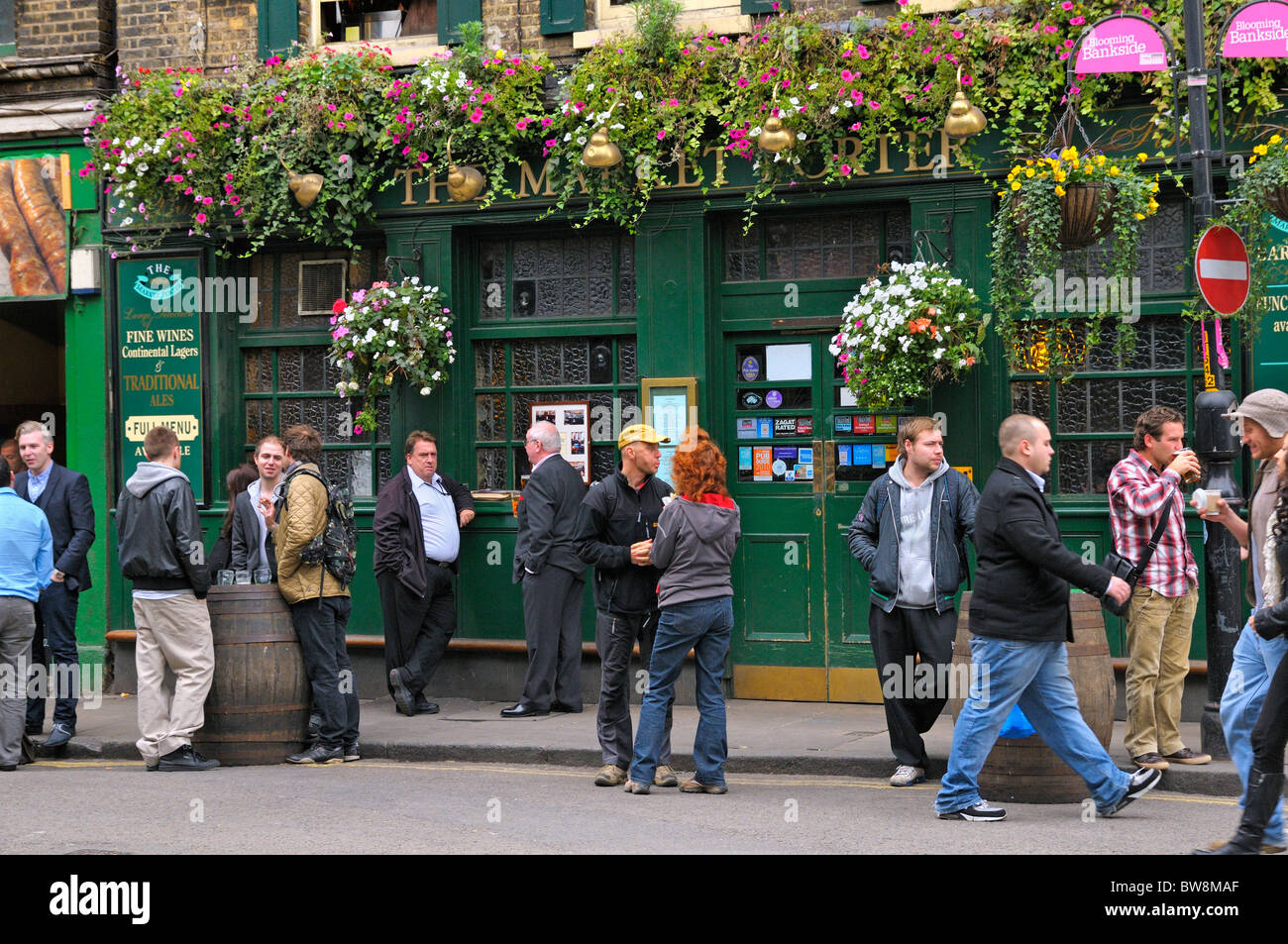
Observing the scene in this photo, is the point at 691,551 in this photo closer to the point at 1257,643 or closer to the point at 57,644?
the point at 1257,643

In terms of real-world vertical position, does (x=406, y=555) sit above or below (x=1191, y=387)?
below

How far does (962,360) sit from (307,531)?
14.4ft

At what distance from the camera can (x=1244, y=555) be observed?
7.31 metres

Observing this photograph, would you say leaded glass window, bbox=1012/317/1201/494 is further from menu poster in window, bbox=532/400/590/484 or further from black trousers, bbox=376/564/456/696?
black trousers, bbox=376/564/456/696

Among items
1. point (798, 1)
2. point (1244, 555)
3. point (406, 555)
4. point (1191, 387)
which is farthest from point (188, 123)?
point (1244, 555)

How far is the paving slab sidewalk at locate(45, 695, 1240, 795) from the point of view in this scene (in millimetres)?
8844

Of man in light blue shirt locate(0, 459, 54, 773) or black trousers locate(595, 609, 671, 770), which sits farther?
man in light blue shirt locate(0, 459, 54, 773)

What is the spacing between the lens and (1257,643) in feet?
20.7

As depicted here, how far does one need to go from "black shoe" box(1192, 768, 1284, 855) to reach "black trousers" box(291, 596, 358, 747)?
5.38m

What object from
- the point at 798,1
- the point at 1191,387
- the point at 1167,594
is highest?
the point at 798,1

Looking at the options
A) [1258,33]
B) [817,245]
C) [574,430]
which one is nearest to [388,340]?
[574,430]

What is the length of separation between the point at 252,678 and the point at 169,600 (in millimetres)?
686

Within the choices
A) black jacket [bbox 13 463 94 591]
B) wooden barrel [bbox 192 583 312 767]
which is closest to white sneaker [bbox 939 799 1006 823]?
wooden barrel [bbox 192 583 312 767]

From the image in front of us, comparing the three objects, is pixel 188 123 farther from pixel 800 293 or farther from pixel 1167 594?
pixel 1167 594
